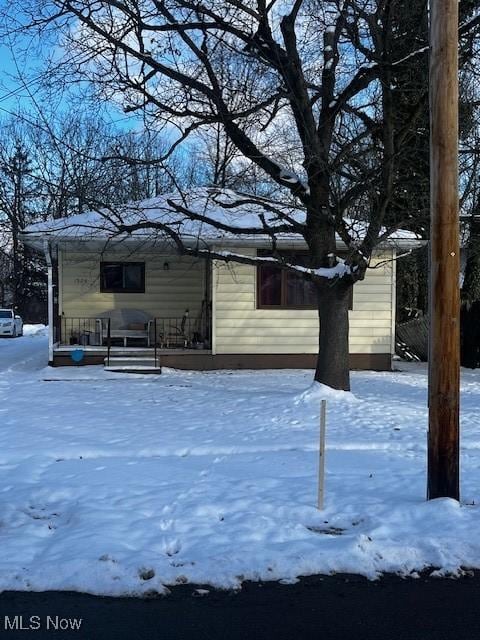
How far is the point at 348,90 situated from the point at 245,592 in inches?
358

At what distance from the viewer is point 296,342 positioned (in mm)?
15867

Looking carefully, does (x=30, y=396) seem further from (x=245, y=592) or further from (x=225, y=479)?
(x=245, y=592)

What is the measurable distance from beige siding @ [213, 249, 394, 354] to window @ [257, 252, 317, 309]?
167 millimetres

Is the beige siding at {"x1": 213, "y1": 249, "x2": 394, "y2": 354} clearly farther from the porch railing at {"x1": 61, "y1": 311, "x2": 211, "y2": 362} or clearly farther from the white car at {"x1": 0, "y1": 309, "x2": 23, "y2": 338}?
the white car at {"x1": 0, "y1": 309, "x2": 23, "y2": 338}

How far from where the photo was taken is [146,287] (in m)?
17.2

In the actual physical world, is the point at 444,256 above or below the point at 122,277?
below

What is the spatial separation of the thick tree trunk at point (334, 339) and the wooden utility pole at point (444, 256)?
5.60 metres

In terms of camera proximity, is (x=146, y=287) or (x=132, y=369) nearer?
(x=132, y=369)

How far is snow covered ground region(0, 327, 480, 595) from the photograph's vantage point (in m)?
4.28

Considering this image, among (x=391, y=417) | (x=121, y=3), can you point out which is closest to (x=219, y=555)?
(x=391, y=417)

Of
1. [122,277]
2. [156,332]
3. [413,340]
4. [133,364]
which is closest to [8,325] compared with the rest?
[122,277]

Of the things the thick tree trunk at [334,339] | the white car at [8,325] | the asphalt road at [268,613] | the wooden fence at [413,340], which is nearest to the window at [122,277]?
the thick tree trunk at [334,339]

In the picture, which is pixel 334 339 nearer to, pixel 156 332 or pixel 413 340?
pixel 156 332

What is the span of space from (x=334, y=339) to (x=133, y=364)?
554 cm
